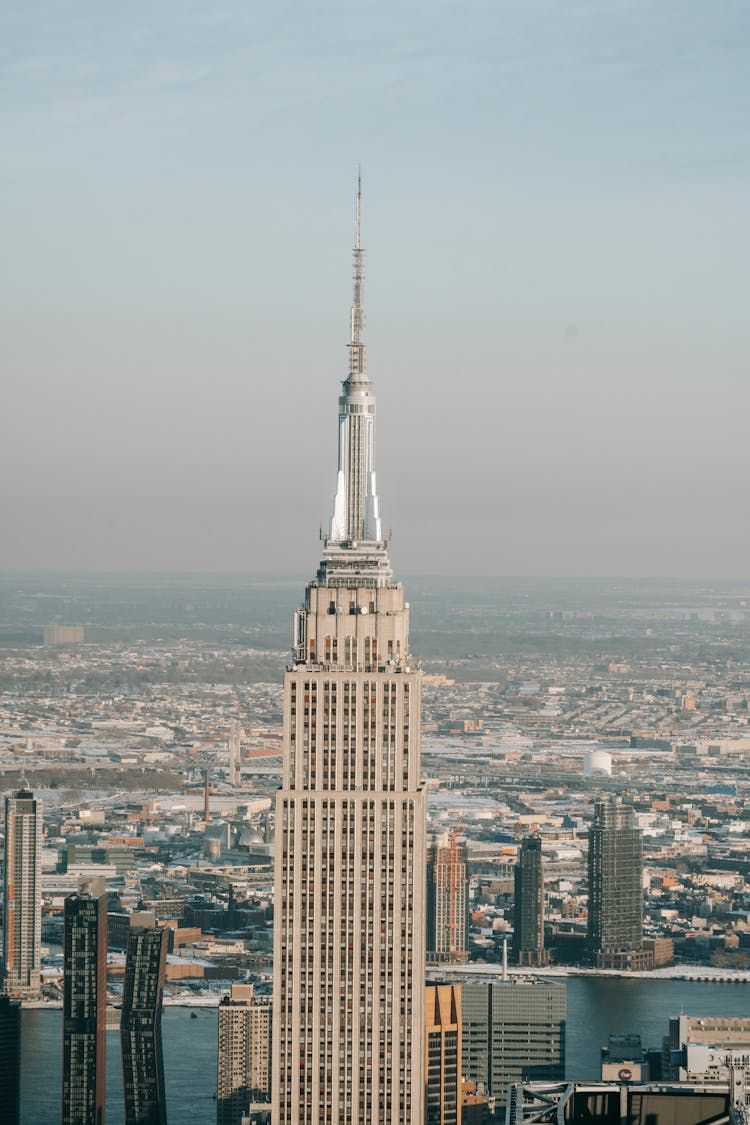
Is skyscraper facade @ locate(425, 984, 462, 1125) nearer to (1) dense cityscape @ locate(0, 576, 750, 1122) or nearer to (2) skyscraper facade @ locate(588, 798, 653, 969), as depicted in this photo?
(1) dense cityscape @ locate(0, 576, 750, 1122)

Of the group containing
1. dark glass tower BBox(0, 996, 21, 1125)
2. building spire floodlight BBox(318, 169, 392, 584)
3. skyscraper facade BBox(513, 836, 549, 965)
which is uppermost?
building spire floodlight BBox(318, 169, 392, 584)

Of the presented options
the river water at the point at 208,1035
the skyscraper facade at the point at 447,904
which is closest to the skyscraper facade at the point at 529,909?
the skyscraper facade at the point at 447,904

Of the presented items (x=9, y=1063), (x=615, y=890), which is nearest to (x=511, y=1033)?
(x=9, y=1063)

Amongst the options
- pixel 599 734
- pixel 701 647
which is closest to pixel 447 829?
pixel 599 734

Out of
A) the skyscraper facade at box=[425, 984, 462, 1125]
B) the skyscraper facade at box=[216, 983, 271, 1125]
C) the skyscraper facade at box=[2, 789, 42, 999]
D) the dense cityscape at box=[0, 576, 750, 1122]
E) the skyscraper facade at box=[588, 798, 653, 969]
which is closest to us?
the skyscraper facade at box=[425, 984, 462, 1125]

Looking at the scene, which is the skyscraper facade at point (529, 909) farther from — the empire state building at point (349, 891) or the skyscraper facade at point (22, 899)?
the empire state building at point (349, 891)

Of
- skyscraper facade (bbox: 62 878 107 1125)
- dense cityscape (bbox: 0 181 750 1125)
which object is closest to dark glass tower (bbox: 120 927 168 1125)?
dense cityscape (bbox: 0 181 750 1125)

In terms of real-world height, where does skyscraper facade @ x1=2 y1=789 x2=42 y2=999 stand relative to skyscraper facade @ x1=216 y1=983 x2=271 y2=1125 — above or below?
above

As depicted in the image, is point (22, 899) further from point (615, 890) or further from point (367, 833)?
point (367, 833)
